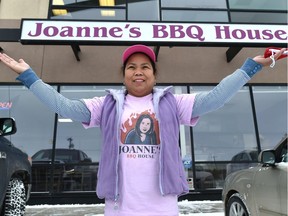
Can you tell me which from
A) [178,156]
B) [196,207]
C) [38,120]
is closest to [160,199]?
[178,156]

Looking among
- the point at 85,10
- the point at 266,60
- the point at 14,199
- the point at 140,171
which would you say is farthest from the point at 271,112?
the point at 140,171

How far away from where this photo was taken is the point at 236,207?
4121 millimetres

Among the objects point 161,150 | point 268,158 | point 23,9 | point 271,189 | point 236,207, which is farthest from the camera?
point 23,9

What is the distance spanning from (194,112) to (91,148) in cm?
Result: 667

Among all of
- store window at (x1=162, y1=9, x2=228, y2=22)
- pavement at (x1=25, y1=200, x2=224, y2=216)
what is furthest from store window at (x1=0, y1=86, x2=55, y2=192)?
store window at (x1=162, y1=9, x2=228, y2=22)

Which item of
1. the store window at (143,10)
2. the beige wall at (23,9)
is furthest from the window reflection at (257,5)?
the beige wall at (23,9)

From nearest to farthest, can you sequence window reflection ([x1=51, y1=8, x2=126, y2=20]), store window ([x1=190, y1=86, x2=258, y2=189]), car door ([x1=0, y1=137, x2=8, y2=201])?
1. car door ([x1=0, y1=137, x2=8, y2=201])
2. store window ([x1=190, y1=86, x2=258, y2=189])
3. window reflection ([x1=51, y1=8, x2=126, y2=20])

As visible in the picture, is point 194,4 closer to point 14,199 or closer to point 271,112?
point 271,112

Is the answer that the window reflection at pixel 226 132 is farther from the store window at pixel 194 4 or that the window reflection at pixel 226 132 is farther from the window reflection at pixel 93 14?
the window reflection at pixel 93 14

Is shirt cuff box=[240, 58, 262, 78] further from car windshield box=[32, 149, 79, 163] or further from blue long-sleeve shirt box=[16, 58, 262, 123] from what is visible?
car windshield box=[32, 149, 79, 163]

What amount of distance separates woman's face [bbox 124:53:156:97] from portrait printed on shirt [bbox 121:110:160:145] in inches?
6.5

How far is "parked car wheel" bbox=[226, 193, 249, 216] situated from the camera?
12.8 feet

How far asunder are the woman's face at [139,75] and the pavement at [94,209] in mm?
4755

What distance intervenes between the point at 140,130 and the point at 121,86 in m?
6.89
